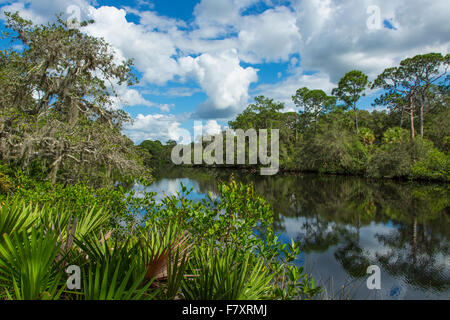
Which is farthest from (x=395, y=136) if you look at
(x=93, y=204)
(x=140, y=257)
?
(x=140, y=257)

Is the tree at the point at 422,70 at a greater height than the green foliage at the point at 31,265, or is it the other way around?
the tree at the point at 422,70

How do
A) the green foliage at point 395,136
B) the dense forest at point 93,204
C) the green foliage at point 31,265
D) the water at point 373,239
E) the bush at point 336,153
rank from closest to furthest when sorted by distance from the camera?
the green foliage at point 31,265, the dense forest at point 93,204, the water at point 373,239, the green foliage at point 395,136, the bush at point 336,153

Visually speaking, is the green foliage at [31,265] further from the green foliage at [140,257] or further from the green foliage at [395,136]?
the green foliage at [395,136]

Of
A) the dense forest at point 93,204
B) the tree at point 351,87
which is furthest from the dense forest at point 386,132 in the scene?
the dense forest at point 93,204

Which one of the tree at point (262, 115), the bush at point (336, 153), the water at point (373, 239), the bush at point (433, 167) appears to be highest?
the tree at point (262, 115)

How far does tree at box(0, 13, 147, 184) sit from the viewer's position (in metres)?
7.47

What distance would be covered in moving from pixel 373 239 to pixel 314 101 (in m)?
41.0

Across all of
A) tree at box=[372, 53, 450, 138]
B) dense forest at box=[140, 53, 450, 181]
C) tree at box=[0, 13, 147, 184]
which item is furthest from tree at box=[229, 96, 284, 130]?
Answer: tree at box=[0, 13, 147, 184]

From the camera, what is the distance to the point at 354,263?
791 cm

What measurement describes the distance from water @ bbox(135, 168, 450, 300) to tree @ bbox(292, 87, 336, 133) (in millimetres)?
29235

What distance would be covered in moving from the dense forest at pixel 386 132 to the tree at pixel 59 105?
25480 mm

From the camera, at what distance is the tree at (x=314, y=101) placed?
45906 millimetres

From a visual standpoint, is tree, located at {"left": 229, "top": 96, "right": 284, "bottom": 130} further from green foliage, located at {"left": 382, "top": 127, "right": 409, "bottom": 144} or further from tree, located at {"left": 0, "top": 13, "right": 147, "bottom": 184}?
tree, located at {"left": 0, "top": 13, "right": 147, "bottom": 184}
